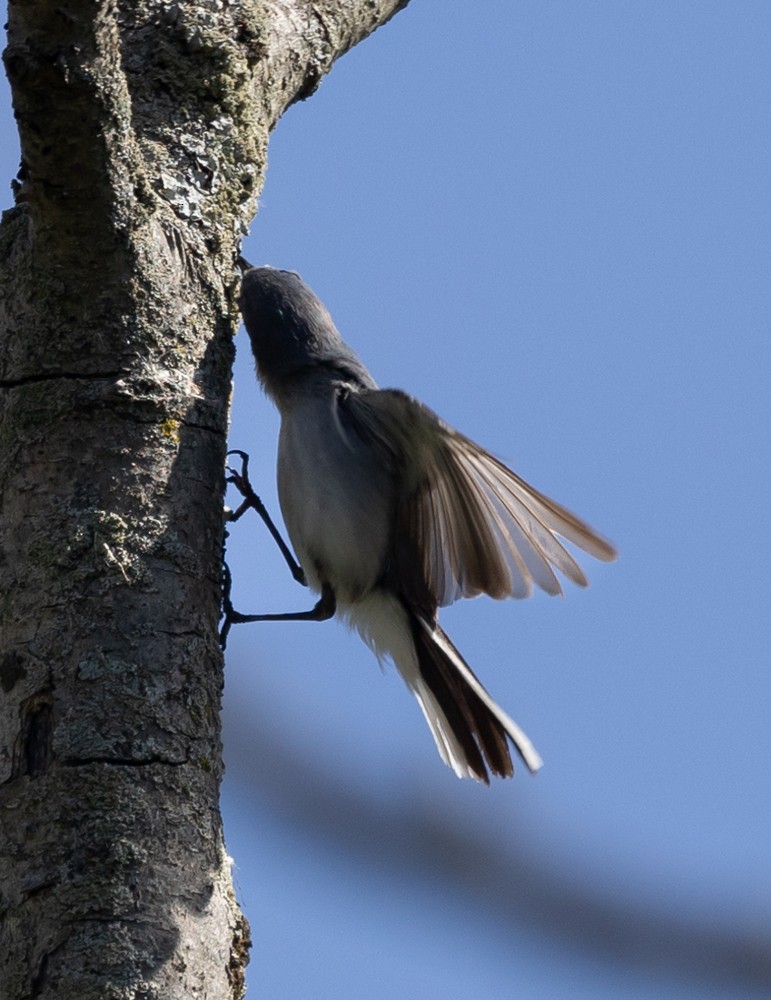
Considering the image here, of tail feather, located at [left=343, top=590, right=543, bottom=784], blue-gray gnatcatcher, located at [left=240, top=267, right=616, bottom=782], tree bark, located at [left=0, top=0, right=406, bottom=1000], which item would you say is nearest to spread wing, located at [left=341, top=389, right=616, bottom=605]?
blue-gray gnatcatcher, located at [left=240, top=267, right=616, bottom=782]

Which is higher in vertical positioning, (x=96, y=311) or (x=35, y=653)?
(x=96, y=311)

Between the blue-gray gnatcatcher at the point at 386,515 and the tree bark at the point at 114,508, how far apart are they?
0.66 meters

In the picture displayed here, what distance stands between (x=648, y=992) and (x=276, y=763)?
1.83 feet

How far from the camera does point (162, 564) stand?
220 centimetres

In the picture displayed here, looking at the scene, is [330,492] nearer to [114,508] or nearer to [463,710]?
[463,710]

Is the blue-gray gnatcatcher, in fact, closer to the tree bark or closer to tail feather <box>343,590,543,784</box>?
tail feather <box>343,590,543,784</box>

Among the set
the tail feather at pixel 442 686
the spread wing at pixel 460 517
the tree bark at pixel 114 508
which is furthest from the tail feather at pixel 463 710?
the tree bark at pixel 114 508

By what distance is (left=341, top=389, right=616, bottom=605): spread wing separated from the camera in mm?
2830

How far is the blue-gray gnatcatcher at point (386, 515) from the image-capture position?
308 cm

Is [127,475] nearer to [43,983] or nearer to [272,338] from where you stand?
[43,983]

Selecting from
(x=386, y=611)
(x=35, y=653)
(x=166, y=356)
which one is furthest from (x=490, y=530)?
(x=35, y=653)

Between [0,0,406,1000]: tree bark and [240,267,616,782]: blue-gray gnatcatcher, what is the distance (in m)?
0.66

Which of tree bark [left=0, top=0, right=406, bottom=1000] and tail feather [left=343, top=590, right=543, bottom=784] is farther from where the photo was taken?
tail feather [left=343, top=590, right=543, bottom=784]

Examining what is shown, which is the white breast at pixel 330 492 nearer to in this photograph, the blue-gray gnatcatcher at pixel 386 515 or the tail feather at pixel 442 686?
the blue-gray gnatcatcher at pixel 386 515
